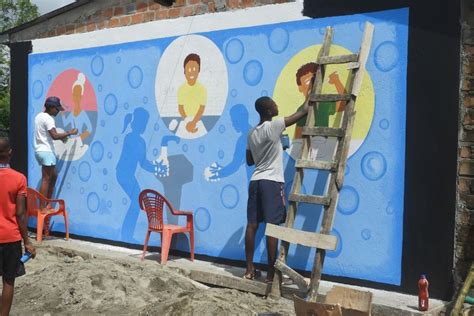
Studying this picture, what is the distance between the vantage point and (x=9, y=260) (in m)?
4.75

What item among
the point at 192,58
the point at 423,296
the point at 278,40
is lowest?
→ the point at 423,296

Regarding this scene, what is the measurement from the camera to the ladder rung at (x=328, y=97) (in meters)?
5.23

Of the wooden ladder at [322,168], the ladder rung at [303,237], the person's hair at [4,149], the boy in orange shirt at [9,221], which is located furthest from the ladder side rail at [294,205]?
the person's hair at [4,149]

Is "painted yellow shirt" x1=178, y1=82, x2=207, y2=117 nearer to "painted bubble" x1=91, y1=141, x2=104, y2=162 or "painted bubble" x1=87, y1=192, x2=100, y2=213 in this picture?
"painted bubble" x1=91, y1=141, x2=104, y2=162

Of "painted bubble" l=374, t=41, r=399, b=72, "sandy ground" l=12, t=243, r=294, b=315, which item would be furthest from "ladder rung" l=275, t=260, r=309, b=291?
"painted bubble" l=374, t=41, r=399, b=72

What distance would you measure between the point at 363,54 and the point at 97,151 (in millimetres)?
4272

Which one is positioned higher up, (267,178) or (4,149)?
(4,149)

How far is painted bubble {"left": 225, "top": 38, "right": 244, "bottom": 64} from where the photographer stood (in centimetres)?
661

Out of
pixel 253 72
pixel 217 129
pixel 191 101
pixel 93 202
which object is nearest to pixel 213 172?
pixel 217 129

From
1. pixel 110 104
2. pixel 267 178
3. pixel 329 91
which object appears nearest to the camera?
pixel 267 178

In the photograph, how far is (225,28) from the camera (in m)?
6.77

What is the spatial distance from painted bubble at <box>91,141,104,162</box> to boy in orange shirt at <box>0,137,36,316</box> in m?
3.23

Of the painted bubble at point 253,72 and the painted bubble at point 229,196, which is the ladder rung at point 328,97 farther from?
the painted bubble at point 229,196

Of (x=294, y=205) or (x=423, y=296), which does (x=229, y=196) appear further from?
(x=423, y=296)
